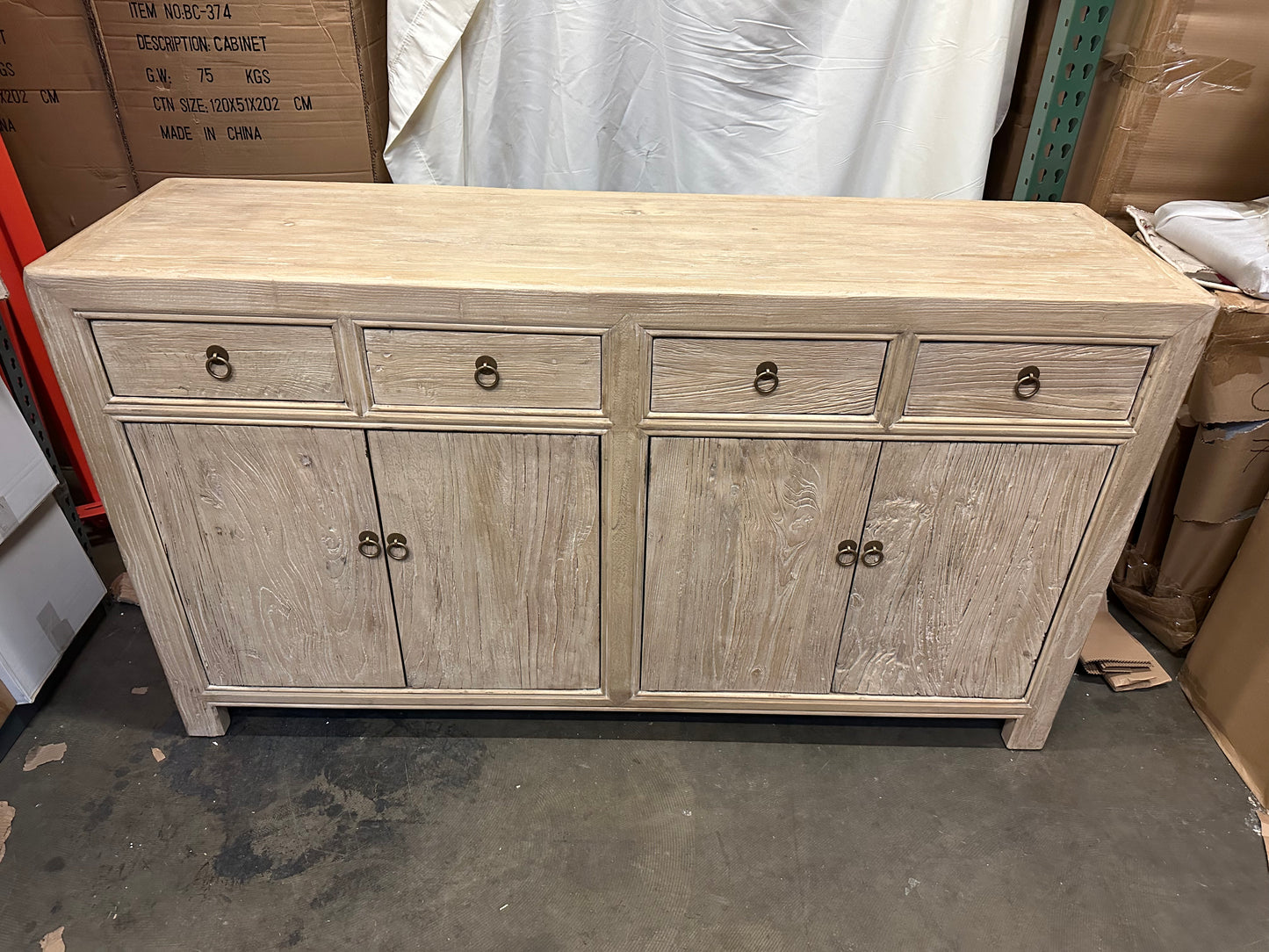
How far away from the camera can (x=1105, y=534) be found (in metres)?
1.30

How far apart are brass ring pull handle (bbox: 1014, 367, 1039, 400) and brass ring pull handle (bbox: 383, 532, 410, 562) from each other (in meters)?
0.94

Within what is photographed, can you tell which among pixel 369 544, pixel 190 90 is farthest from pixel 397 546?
pixel 190 90

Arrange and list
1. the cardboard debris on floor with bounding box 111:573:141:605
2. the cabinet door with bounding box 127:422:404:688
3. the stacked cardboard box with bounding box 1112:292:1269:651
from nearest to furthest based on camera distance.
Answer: the cabinet door with bounding box 127:422:404:688 < the stacked cardboard box with bounding box 1112:292:1269:651 < the cardboard debris on floor with bounding box 111:573:141:605

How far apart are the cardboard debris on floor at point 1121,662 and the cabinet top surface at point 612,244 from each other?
829 mm

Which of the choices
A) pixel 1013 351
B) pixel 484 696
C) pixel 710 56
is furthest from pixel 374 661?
pixel 710 56

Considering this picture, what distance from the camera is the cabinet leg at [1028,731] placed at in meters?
1.50

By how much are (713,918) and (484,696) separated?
0.52m

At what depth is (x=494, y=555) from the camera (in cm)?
132

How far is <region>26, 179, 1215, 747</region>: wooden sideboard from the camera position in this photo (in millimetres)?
1119

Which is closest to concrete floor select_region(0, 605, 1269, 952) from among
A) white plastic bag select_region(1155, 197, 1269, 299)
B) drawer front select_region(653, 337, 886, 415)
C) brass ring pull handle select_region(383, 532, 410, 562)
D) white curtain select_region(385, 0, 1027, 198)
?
brass ring pull handle select_region(383, 532, 410, 562)

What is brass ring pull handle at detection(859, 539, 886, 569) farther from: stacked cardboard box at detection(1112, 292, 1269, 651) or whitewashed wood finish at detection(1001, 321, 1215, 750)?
stacked cardboard box at detection(1112, 292, 1269, 651)

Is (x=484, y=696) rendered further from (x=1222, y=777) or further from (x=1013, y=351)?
(x=1222, y=777)

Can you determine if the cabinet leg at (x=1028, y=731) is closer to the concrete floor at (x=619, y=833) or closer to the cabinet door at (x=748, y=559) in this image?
the concrete floor at (x=619, y=833)

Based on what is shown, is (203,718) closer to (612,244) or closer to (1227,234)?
(612,244)
